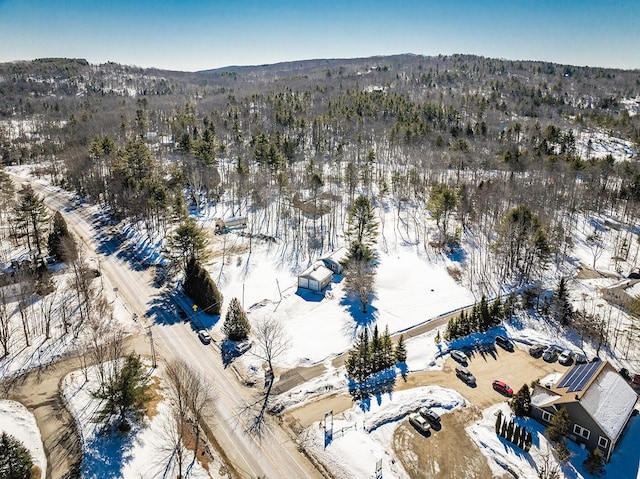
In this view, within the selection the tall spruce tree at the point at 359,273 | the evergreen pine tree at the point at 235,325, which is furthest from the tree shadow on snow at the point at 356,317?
the evergreen pine tree at the point at 235,325

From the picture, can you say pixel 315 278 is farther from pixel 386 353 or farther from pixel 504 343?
pixel 504 343

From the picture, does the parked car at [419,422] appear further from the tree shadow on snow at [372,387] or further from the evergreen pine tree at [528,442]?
the evergreen pine tree at [528,442]

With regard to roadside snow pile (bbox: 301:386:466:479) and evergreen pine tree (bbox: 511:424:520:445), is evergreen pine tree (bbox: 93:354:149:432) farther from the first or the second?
evergreen pine tree (bbox: 511:424:520:445)

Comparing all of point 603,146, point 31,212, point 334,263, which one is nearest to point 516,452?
point 334,263

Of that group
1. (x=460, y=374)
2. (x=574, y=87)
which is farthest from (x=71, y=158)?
(x=574, y=87)

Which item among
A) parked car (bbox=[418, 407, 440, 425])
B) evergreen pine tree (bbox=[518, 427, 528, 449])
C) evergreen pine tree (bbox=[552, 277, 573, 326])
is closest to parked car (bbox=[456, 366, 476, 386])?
parked car (bbox=[418, 407, 440, 425])

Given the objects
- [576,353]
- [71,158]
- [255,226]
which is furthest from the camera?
[71,158]

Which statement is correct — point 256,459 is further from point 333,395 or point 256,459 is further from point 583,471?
point 583,471
